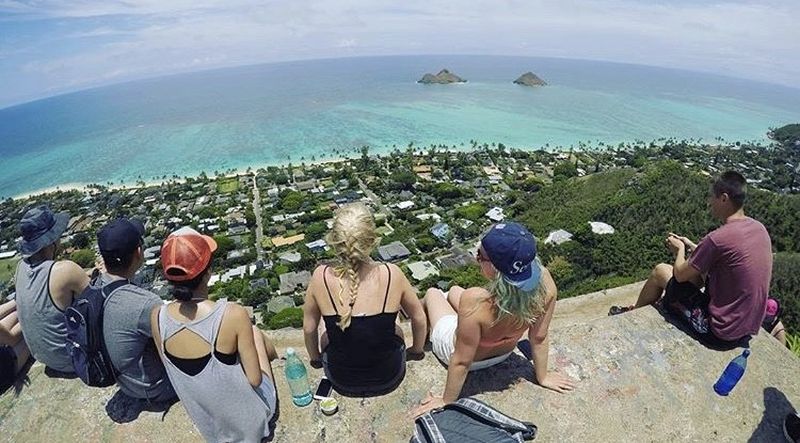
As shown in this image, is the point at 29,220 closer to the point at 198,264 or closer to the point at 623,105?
the point at 198,264

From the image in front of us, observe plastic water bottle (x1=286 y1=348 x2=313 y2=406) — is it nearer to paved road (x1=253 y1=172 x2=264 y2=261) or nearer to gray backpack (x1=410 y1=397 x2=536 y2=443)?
gray backpack (x1=410 y1=397 x2=536 y2=443)

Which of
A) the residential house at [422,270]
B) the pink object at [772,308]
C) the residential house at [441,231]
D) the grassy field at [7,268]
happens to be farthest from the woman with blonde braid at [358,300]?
the grassy field at [7,268]

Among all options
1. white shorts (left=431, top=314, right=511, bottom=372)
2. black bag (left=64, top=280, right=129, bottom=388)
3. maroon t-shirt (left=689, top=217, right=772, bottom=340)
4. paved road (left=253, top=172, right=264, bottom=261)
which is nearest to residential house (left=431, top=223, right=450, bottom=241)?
paved road (left=253, top=172, right=264, bottom=261)

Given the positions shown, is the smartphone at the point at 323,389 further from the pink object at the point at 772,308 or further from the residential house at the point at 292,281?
the residential house at the point at 292,281

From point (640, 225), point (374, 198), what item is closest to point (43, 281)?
point (640, 225)

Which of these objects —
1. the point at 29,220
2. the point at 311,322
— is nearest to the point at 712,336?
the point at 311,322

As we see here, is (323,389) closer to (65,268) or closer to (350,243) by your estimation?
(350,243)
